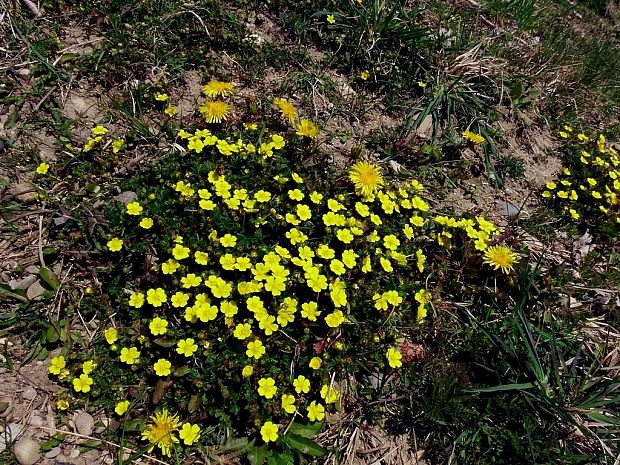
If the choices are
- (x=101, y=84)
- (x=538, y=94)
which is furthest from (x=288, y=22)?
(x=538, y=94)

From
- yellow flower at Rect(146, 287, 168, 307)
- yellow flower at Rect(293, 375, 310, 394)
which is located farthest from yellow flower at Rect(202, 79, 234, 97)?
yellow flower at Rect(293, 375, 310, 394)

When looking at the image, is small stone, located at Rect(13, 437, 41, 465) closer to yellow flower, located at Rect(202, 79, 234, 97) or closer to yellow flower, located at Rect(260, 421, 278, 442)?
yellow flower, located at Rect(260, 421, 278, 442)

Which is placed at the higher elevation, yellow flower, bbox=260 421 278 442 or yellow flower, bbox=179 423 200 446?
yellow flower, bbox=260 421 278 442

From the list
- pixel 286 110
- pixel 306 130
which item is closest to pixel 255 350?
pixel 306 130

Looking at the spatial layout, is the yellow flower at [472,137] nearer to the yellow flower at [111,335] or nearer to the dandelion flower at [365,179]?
the dandelion flower at [365,179]

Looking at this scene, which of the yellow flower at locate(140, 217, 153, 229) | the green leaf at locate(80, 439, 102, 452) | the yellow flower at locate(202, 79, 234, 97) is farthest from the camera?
the yellow flower at locate(202, 79, 234, 97)

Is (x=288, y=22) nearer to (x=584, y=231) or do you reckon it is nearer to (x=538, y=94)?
(x=538, y=94)
